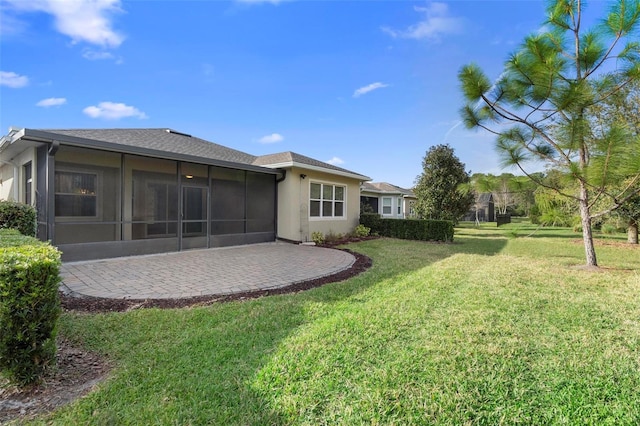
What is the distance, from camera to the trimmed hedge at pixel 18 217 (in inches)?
250

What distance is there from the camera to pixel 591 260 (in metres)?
7.30

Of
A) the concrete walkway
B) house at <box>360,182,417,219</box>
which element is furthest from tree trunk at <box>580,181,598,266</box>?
house at <box>360,182,417,219</box>

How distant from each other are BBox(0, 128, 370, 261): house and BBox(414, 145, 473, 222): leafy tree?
6.22m

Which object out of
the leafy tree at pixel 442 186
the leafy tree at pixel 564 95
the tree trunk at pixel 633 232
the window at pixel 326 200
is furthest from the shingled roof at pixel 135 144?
the tree trunk at pixel 633 232

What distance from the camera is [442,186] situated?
17047 mm

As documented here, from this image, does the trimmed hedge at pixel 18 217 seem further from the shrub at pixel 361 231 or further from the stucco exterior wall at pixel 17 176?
the shrub at pixel 361 231

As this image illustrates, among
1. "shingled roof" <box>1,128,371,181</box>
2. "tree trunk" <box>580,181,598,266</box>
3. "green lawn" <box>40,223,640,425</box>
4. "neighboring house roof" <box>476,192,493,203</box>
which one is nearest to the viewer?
"green lawn" <box>40,223,640,425</box>

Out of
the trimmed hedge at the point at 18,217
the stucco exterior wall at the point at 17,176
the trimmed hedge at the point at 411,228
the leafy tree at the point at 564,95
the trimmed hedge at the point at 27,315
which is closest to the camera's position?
the trimmed hedge at the point at 27,315

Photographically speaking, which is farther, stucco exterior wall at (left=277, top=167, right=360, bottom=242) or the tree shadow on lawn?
stucco exterior wall at (left=277, top=167, right=360, bottom=242)

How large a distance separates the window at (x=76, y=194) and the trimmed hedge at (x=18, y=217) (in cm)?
196

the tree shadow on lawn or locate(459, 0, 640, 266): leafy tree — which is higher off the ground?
locate(459, 0, 640, 266): leafy tree

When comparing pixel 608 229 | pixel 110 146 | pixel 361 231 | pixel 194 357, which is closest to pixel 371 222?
pixel 361 231

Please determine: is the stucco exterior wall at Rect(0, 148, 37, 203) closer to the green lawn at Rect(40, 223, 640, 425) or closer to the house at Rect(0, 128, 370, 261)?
the house at Rect(0, 128, 370, 261)

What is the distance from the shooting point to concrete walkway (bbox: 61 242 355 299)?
517 cm
